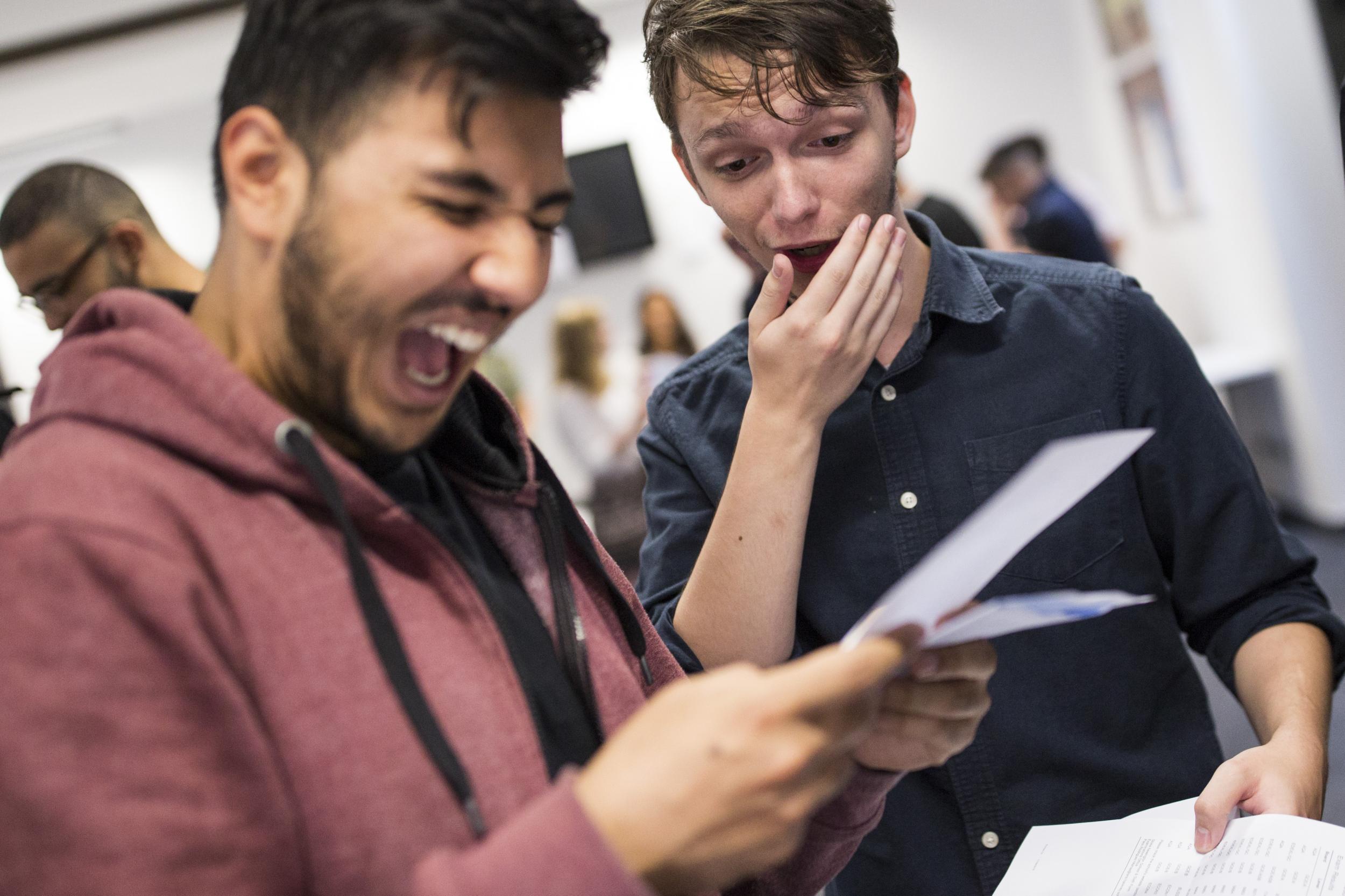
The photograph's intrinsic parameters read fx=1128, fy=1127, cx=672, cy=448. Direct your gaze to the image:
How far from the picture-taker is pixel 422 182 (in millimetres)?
752

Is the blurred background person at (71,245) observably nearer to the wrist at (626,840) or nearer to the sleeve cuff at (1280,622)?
the wrist at (626,840)

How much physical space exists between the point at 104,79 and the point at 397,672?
228 inches

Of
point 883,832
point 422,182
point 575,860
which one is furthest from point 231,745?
point 883,832

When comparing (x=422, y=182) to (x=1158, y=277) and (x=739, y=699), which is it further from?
(x=1158, y=277)

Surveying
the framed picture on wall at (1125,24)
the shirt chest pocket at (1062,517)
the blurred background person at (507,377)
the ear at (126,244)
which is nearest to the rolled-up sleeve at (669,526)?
the shirt chest pocket at (1062,517)

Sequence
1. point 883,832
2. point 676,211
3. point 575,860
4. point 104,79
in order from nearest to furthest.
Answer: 1. point 575,860
2. point 883,832
3. point 104,79
4. point 676,211

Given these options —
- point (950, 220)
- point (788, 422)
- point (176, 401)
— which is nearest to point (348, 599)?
point (176, 401)

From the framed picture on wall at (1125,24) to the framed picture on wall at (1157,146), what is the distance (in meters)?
0.15

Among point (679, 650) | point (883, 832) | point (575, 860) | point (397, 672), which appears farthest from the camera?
point (883, 832)

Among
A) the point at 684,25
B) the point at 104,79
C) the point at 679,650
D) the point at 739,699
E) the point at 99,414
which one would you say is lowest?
the point at 679,650

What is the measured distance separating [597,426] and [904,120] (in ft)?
13.8

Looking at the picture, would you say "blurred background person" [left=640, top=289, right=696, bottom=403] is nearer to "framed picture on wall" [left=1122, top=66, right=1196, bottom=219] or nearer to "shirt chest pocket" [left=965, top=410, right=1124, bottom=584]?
"framed picture on wall" [left=1122, top=66, right=1196, bottom=219]

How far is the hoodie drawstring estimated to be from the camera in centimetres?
71

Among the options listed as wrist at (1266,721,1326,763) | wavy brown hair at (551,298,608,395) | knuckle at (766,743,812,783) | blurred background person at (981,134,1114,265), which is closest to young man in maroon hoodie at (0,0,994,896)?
knuckle at (766,743,812,783)
